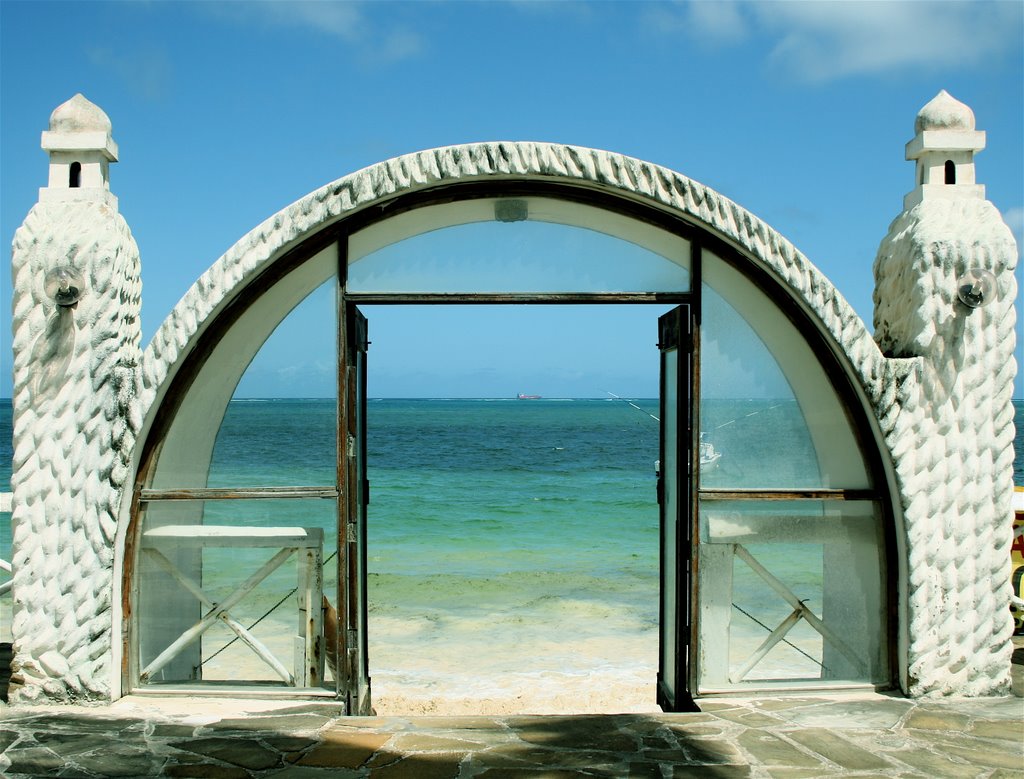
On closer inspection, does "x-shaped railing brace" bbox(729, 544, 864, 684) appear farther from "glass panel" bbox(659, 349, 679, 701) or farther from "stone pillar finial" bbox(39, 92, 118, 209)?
"stone pillar finial" bbox(39, 92, 118, 209)

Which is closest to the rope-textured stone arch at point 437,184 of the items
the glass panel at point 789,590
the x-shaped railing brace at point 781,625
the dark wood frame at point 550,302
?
the dark wood frame at point 550,302

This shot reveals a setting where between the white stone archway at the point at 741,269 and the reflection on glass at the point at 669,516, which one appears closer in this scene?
the white stone archway at the point at 741,269

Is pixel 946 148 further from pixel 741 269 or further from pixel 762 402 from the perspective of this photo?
pixel 762 402

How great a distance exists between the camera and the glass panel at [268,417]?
497 cm

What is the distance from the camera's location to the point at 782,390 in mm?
5160

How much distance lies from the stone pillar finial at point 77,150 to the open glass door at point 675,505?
308 cm

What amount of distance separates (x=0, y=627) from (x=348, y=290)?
258 inches

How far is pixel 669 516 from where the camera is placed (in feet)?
17.9

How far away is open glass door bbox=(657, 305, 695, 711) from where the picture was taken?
4.96m

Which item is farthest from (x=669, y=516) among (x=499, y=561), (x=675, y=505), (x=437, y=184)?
(x=499, y=561)

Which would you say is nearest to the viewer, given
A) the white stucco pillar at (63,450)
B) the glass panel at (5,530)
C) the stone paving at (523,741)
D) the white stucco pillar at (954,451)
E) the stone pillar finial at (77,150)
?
the stone paving at (523,741)

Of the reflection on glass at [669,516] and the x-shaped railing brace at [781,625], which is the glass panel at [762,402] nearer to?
the reflection on glass at [669,516]

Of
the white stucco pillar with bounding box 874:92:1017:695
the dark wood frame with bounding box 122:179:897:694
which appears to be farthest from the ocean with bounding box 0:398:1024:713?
the white stucco pillar with bounding box 874:92:1017:695

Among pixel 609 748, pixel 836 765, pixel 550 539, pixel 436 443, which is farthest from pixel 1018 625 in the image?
pixel 436 443
